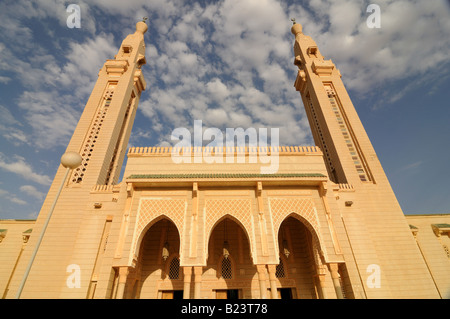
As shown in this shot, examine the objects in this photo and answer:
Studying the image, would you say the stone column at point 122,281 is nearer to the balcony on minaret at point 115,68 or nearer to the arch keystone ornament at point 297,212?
the arch keystone ornament at point 297,212

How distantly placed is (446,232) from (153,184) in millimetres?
19457

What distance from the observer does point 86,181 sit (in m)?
14.0

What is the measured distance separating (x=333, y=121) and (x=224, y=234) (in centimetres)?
1142

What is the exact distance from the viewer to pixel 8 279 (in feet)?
46.4

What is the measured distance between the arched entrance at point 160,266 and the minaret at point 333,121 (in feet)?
37.1

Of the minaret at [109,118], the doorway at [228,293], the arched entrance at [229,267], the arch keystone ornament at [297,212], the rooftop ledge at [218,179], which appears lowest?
the doorway at [228,293]

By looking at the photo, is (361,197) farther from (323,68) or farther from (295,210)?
(323,68)

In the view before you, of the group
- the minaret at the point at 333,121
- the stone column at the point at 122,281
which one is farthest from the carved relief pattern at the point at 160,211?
the minaret at the point at 333,121

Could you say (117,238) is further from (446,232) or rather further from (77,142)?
(446,232)

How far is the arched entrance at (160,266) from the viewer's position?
1200 cm
